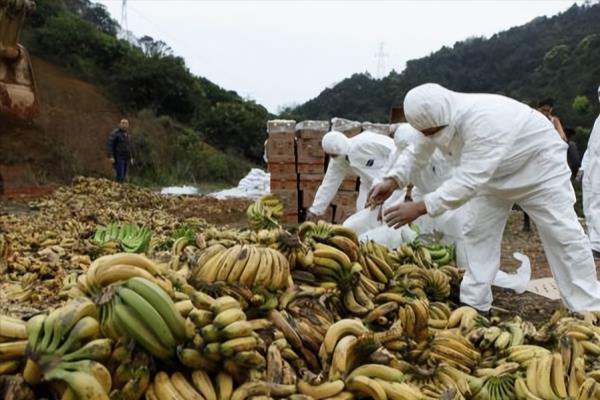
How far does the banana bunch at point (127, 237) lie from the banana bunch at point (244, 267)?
135cm

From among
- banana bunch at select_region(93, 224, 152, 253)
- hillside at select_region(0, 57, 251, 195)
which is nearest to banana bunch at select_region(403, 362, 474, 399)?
banana bunch at select_region(93, 224, 152, 253)

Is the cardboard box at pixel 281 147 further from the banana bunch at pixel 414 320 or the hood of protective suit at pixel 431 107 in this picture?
the banana bunch at pixel 414 320

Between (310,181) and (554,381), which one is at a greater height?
(554,381)

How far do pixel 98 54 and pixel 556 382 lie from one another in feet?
90.9

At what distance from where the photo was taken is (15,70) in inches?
208

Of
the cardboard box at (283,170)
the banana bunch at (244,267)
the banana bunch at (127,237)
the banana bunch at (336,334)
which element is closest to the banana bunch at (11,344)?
the banana bunch at (244,267)

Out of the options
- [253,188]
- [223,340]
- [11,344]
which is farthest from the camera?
[253,188]

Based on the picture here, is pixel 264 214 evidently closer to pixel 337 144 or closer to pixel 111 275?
pixel 111 275

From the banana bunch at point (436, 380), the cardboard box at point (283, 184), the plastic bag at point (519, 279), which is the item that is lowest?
the plastic bag at point (519, 279)

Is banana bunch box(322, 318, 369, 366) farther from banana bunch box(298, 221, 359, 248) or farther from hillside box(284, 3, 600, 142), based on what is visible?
hillside box(284, 3, 600, 142)

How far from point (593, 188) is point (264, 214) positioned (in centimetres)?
481

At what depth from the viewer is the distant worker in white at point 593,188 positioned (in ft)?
23.4

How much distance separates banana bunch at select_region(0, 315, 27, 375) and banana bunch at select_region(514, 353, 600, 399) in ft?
4.91

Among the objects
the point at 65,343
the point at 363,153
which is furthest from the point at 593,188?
the point at 65,343
